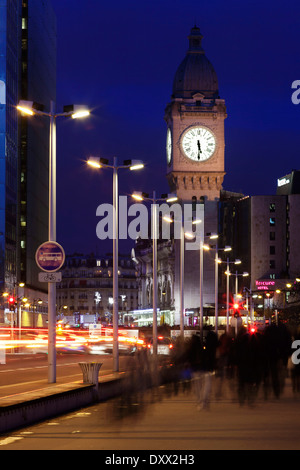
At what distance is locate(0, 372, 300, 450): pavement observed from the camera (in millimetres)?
15570

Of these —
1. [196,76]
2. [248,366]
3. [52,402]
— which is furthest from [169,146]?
[52,402]

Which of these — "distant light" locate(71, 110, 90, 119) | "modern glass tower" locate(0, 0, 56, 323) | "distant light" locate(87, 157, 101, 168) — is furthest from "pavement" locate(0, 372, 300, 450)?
"modern glass tower" locate(0, 0, 56, 323)

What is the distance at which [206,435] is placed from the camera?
1698 centimetres

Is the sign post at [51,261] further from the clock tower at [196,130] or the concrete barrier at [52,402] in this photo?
the clock tower at [196,130]

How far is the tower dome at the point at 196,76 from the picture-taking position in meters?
188

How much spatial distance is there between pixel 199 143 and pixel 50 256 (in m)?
163

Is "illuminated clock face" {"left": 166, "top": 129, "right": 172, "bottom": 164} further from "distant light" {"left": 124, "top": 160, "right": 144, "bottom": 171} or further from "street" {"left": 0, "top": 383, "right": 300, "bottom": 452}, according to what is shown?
"street" {"left": 0, "top": 383, "right": 300, "bottom": 452}

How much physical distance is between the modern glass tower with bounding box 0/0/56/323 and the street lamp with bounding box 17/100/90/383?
74.7 meters

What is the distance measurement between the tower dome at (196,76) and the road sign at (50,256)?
16476 cm

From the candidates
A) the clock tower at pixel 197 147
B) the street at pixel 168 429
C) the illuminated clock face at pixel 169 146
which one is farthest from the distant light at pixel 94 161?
the illuminated clock face at pixel 169 146

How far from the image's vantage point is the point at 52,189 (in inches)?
1067

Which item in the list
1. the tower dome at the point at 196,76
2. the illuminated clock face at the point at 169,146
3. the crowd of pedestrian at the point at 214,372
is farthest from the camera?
the illuminated clock face at the point at 169,146

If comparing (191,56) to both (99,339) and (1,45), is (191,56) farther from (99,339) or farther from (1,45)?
(99,339)
